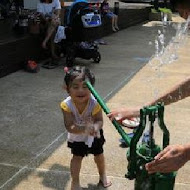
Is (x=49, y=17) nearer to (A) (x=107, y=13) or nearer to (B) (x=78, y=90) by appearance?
(A) (x=107, y=13)

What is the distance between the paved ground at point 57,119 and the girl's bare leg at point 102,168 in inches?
2.5

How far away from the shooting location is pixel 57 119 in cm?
513

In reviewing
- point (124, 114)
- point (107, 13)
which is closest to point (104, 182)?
point (124, 114)

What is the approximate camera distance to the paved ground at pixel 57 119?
3.74 meters

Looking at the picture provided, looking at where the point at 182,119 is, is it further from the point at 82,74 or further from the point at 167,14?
the point at 167,14

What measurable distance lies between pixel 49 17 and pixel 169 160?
671 cm

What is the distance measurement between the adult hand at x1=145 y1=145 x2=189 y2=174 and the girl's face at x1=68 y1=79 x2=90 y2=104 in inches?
51.8

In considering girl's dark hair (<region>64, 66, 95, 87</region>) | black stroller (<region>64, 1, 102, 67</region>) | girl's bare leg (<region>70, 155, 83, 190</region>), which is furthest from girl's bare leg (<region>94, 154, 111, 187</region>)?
black stroller (<region>64, 1, 102, 67</region>)

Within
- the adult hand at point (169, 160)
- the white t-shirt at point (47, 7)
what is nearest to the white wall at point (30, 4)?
the white t-shirt at point (47, 7)

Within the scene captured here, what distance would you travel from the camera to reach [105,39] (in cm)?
1204

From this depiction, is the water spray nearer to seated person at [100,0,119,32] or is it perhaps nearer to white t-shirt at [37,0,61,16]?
white t-shirt at [37,0,61,16]

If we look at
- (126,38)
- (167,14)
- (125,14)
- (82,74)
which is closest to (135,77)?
(82,74)

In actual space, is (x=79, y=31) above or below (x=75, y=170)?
above

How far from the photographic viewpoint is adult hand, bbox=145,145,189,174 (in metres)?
1.94
